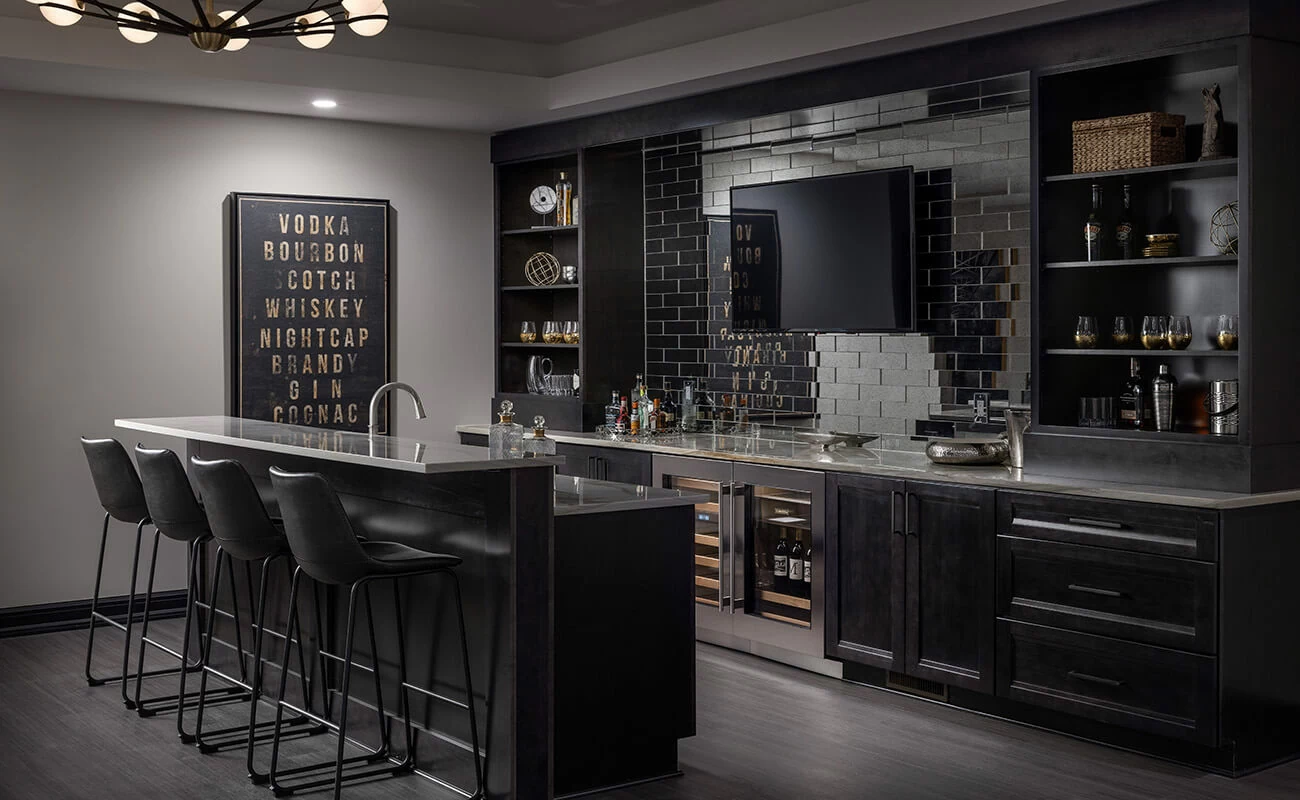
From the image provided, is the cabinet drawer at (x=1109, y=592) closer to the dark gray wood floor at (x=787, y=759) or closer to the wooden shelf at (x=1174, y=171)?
the dark gray wood floor at (x=787, y=759)

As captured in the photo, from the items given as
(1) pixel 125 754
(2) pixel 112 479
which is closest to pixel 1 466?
(2) pixel 112 479

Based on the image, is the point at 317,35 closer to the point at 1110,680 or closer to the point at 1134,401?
the point at 1134,401

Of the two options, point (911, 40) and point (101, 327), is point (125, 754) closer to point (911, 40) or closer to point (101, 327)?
point (101, 327)

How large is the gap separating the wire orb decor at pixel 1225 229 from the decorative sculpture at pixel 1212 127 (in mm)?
211

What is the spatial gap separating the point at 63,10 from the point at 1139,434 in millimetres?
3825

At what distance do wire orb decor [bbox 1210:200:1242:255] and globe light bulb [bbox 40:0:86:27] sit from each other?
151 inches

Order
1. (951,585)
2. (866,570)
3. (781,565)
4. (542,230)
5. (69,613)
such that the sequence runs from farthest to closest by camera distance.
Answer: (542,230) < (69,613) < (781,565) < (866,570) < (951,585)

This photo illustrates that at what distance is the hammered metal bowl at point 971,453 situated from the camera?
5184mm

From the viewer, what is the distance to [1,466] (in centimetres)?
645

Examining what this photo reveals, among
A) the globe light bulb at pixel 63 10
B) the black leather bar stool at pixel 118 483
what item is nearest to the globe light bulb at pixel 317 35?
the globe light bulb at pixel 63 10

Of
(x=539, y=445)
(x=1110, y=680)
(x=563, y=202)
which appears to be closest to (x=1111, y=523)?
(x=1110, y=680)

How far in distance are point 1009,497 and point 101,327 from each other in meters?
4.54

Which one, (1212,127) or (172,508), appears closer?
(1212,127)

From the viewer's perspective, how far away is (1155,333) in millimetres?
4660
